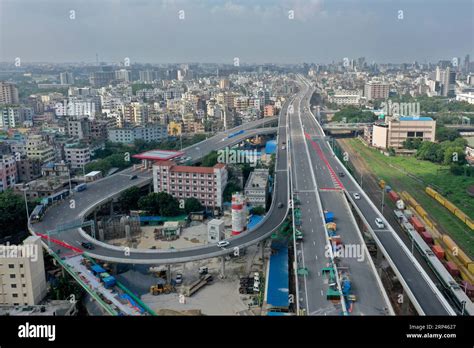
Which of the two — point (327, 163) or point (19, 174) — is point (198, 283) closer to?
point (327, 163)

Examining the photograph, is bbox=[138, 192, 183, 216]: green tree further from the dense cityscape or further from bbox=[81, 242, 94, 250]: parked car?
bbox=[81, 242, 94, 250]: parked car

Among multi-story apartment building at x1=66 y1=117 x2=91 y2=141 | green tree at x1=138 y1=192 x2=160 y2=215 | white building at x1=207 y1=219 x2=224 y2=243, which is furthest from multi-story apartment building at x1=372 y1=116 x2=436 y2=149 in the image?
multi-story apartment building at x1=66 y1=117 x2=91 y2=141

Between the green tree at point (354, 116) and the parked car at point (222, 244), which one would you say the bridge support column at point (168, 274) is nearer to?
the parked car at point (222, 244)

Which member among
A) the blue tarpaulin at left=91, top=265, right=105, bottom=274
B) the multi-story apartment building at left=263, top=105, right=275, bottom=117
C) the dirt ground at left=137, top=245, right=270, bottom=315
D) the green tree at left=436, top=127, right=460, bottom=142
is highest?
the multi-story apartment building at left=263, top=105, right=275, bottom=117

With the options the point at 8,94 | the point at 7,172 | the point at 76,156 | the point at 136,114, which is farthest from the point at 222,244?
the point at 8,94

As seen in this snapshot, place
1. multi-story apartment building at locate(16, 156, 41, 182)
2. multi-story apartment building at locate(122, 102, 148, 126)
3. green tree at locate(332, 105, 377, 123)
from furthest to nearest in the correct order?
green tree at locate(332, 105, 377, 123) → multi-story apartment building at locate(122, 102, 148, 126) → multi-story apartment building at locate(16, 156, 41, 182)

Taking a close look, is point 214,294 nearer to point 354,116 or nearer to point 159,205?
point 159,205
